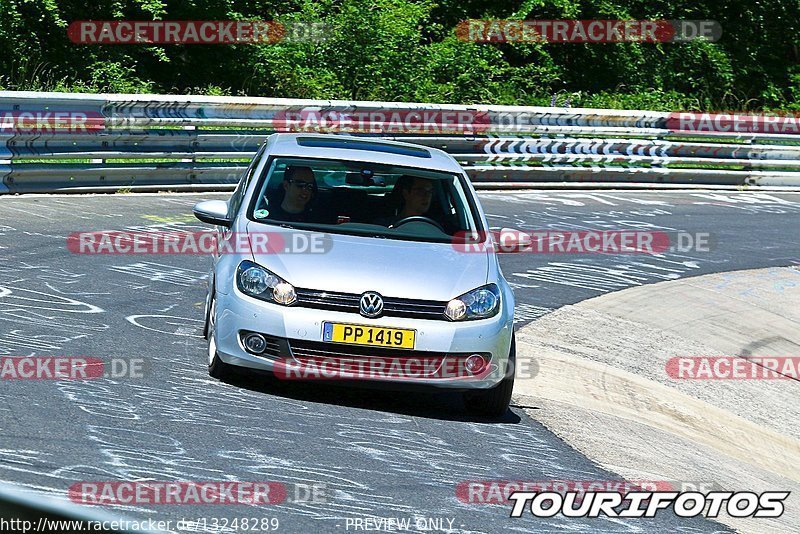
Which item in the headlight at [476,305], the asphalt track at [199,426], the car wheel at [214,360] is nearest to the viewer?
the asphalt track at [199,426]

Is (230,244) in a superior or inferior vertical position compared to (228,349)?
superior

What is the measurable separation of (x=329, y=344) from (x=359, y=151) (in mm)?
2081

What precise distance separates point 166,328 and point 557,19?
23.3m

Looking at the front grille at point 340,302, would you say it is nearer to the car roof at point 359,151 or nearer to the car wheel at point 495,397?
the car wheel at point 495,397

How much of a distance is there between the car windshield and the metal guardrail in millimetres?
7502

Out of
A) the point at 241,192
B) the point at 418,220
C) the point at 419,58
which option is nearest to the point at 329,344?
the point at 418,220

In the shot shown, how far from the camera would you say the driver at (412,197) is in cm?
843

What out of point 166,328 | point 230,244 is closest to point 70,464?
point 230,244

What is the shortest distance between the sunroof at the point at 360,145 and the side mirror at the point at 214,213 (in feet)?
2.65

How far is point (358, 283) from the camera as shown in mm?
7227

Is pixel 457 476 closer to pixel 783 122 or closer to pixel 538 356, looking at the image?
pixel 538 356

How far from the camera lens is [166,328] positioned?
9.26 meters

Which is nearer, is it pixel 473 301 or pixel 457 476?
pixel 457 476

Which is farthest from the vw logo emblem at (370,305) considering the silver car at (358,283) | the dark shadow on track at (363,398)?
the dark shadow on track at (363,398)
